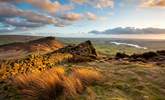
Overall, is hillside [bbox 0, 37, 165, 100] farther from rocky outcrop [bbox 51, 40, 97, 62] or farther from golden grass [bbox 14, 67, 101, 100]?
rocky outcrop [bbox 51, 40, 97, 62]

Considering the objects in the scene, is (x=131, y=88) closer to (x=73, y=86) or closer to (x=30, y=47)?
(x=73, y=86)

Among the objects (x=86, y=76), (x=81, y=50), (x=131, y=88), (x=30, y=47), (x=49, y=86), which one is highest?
(x=49, y=86)

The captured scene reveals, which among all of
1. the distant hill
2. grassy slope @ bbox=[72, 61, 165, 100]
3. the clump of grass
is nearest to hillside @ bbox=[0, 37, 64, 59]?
the distant hill

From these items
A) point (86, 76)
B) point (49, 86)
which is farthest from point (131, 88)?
point (49, 86)

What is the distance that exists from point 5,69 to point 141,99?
5346 millimetres

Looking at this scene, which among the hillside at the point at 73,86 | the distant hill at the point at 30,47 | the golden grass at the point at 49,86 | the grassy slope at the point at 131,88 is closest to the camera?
the golden grass at the point at 49,86

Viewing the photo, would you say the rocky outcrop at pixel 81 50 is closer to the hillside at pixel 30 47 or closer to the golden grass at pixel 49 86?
the hillside at pixel 30 47

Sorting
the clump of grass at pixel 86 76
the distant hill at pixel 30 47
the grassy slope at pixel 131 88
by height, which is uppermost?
the clump of grass at pixel 86 76

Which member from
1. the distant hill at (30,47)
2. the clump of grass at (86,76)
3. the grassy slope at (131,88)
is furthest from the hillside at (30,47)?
the clump of grass at (86,76)

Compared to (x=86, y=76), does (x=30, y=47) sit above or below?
below

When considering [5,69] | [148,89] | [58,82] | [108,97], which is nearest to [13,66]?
[5,69]

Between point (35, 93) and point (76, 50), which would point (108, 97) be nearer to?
point (35, 93)

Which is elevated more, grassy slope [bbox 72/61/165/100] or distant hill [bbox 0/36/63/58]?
grassy slope [bbox 72/61/165/100]

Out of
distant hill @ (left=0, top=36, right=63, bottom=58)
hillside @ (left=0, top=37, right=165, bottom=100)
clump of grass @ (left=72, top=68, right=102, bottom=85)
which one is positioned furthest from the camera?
distant hill @ (left=0, top=36, right=63, bottom=58)
